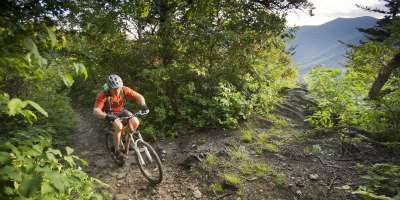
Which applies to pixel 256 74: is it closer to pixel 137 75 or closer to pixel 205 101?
pixel 205 101

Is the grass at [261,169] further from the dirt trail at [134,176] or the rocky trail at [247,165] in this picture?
the dirt trail at [134,176]

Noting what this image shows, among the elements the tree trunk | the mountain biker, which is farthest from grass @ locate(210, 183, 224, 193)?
the tree trunk

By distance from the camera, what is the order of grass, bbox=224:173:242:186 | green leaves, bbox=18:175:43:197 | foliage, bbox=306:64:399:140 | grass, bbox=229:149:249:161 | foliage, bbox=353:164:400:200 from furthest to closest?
grass, bbox=229:149:249:161, foliage, bbox=306:64:399:140, grass, bbox=224:173:242:186, foliage, bbox=353:164:400:200, green leaves, bbox=18:175:43:197

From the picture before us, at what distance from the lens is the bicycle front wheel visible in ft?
22.2

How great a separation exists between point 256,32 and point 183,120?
12.8 feet

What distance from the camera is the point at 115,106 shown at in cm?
743

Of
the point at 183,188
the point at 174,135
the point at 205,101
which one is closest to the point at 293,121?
the point at 205,101

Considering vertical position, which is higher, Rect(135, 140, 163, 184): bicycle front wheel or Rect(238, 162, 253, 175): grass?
Rect(135, 140, 163, 184): bicycle front wheel

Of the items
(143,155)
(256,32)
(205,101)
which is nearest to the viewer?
(143,155)

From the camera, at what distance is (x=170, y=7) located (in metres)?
10.2

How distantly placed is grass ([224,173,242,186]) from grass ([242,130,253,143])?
2036 millimetres

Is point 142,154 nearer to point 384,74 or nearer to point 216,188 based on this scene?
point 216,188

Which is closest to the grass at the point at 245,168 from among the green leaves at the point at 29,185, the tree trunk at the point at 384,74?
the tree trunk at the point at 384,74

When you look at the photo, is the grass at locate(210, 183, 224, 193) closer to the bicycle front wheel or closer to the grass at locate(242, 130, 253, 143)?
the bicycle front wheel
